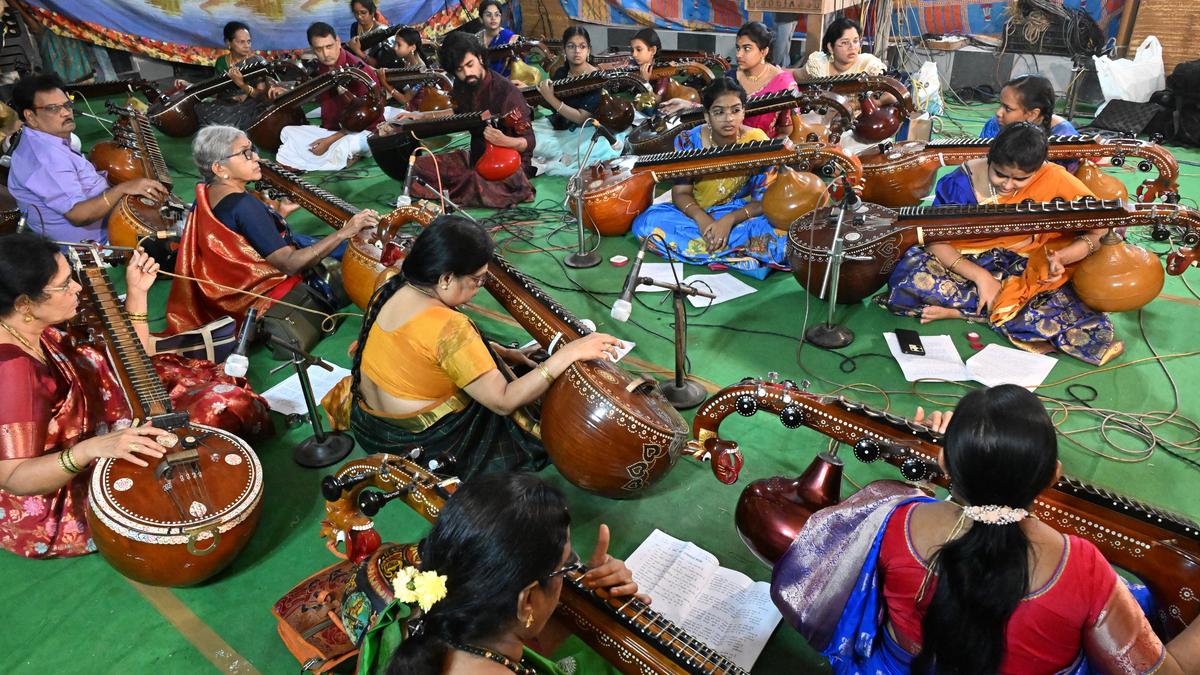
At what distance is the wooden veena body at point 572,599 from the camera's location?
5.34ft

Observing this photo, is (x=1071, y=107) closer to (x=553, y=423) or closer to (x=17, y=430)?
(x=553, y=423)

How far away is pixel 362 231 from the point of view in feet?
12.8

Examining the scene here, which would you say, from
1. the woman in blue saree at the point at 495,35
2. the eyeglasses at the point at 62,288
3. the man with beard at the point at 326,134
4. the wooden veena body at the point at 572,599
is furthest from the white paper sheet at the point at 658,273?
the woman in blue saree at the point at 495,35

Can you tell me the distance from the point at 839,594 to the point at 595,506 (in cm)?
126

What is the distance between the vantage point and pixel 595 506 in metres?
2.84

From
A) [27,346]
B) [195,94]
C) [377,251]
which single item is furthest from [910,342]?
[195,94]

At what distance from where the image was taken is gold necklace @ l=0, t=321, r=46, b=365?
2377 millimetres

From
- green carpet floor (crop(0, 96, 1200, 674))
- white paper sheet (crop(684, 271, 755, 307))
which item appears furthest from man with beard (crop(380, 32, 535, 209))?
white paper sheet (crop(684, 271, 755, 307))

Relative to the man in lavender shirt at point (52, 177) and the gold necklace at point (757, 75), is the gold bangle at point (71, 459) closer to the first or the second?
the man in lavender shirt at point (52, 177)

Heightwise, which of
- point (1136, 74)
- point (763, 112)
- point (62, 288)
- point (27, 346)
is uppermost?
point (62, 288)

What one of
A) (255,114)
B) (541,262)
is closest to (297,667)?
(541,262)

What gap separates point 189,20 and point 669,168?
298 inches

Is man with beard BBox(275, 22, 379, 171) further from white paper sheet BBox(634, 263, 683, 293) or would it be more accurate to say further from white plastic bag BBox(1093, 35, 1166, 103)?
white plastic bag BBox(1093, 35, 1166, 103)

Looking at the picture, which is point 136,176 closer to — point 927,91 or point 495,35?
point 495,35
